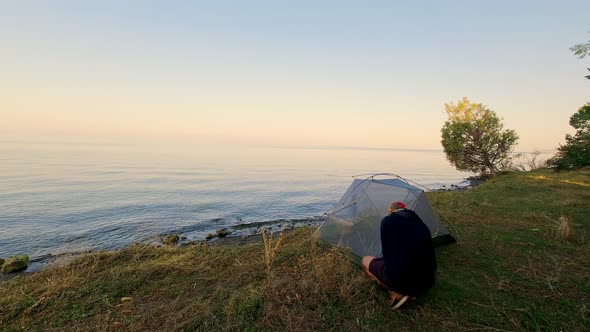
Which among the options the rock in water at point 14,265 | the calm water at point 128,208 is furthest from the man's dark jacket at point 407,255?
the rock in water at point 14,265

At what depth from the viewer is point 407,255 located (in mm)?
5512

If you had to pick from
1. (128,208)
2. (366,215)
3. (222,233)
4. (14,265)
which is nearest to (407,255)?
(366,215)

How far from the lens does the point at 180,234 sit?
16.8 m

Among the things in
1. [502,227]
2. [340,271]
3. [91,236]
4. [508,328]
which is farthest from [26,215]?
[502,227]

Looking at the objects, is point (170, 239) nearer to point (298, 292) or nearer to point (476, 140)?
point (298, 292)

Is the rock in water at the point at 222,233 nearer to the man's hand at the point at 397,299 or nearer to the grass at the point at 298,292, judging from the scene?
the grass at the point at 298,292

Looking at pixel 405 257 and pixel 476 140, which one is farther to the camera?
pixel 476 140

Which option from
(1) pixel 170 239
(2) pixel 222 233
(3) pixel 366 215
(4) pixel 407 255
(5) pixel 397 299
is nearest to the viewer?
(4) pixel 407 255

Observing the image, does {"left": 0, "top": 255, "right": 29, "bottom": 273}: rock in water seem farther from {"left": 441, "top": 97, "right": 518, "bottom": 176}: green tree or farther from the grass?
{"left": 441, "top": 97, "right": 518, "bottom": 176}: green tree

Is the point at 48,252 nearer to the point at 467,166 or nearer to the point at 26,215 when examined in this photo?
the point at 26,215

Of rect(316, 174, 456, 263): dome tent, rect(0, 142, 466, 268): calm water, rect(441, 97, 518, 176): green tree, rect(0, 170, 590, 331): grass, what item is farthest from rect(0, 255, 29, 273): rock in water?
rect(441, 97, 518, 176): green tree

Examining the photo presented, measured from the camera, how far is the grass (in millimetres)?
5406

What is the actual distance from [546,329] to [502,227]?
7595mm

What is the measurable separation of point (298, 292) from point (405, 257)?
93.5 inches
